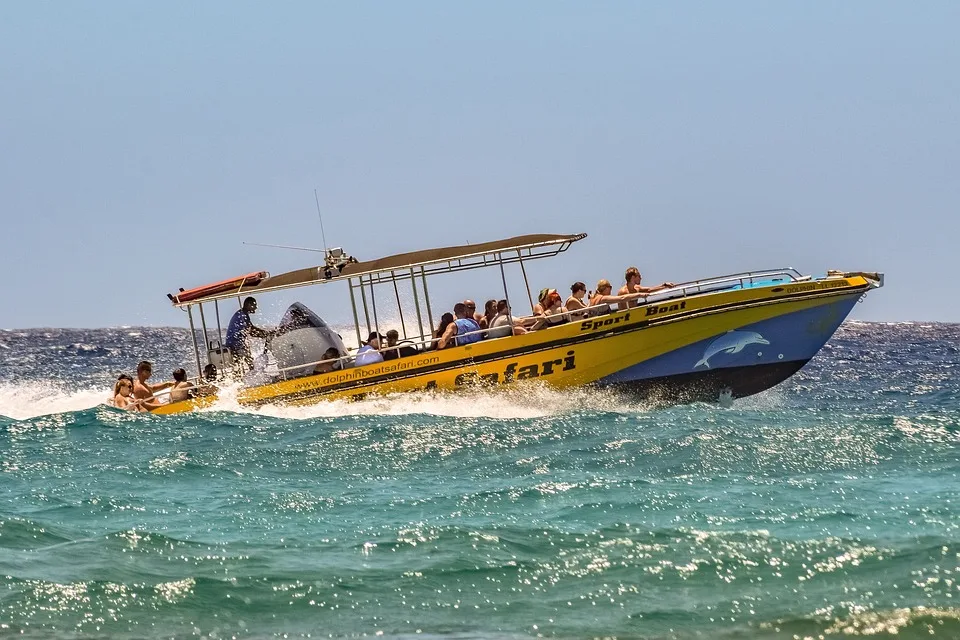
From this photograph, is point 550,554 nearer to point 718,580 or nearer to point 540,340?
point 718,580

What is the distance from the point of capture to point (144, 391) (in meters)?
21.3

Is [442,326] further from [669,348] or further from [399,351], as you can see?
[669,348]

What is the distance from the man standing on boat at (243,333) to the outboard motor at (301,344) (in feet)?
1.81

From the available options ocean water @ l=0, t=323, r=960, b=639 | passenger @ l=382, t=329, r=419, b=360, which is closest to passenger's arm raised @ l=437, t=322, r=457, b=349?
passenger @ l=382, t=329, r=419, b=360

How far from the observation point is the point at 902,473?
1229 cm

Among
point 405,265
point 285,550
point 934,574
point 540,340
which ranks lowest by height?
point 934,574

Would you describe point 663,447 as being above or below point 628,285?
below

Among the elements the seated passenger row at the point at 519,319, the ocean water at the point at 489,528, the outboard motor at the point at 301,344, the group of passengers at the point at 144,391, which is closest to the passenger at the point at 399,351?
the seated passenger row at the point at 519,319

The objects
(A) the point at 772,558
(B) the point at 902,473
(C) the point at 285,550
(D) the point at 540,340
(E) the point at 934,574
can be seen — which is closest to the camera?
(E) the point at 934,574

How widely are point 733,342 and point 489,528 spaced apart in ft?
31.6

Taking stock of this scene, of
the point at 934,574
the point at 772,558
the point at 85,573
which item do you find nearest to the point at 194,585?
the point at 85,573

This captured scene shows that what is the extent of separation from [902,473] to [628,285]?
7468 mm

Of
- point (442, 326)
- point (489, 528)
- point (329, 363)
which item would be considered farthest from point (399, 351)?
point (489, 528)

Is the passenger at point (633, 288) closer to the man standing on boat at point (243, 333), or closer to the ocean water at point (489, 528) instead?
the ocean water at point (489, 528)
